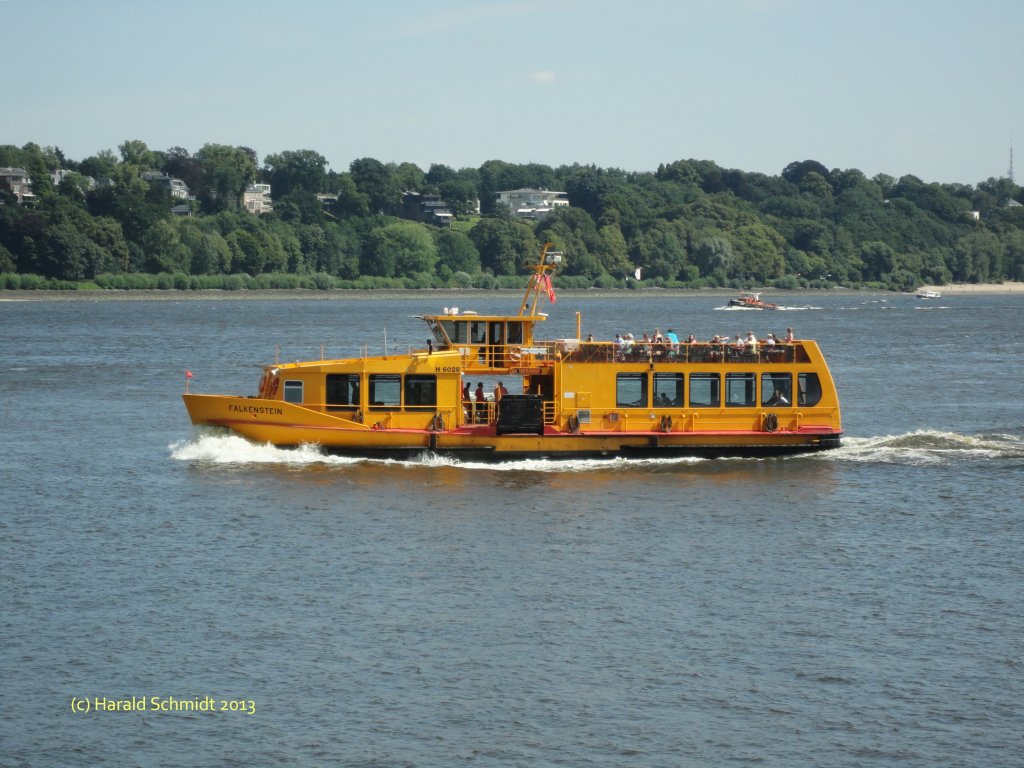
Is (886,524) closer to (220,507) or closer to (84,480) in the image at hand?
(220,507)

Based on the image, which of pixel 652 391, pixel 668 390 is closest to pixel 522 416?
pixel 652 391

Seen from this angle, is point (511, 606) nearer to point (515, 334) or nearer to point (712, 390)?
point (712, 390)

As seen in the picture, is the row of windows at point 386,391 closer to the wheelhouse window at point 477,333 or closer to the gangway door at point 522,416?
the gangway door at point 522,416

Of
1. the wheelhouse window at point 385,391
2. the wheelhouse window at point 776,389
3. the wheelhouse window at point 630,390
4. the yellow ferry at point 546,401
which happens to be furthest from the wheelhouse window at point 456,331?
the wheelhouse window at point 776,389

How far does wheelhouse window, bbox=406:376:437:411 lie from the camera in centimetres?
4400

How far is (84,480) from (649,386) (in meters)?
16.1

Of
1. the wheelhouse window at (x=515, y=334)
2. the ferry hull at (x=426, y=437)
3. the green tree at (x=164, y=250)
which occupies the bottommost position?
the ferry hull at (x=426, y=437)

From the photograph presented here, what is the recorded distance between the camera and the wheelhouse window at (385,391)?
44062mm

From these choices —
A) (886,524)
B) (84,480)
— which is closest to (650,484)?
(886,524)

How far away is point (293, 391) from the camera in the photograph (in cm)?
4425

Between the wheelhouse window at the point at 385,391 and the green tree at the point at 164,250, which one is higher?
the green tree at the point at 164,250

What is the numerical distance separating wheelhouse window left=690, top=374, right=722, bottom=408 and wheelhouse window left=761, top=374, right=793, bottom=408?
4.41 ft

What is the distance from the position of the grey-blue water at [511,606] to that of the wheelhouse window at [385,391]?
189 centimetres

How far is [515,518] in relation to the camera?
1492 inches
